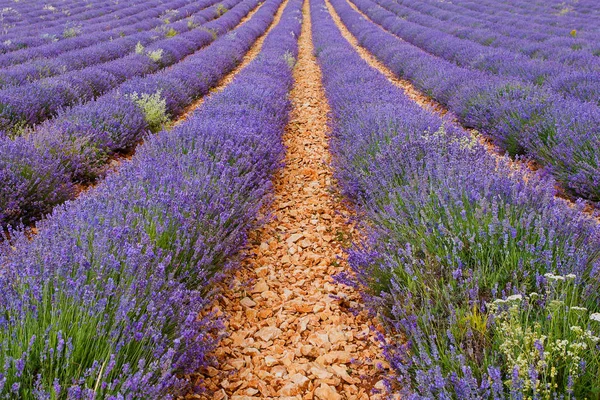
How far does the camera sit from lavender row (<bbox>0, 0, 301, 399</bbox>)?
4.75 ft

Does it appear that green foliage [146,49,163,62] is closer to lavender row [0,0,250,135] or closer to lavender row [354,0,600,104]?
lavender row [0,0,250,135]

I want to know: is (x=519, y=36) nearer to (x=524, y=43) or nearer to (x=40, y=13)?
(x=524, y=43)

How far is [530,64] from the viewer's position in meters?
7.03

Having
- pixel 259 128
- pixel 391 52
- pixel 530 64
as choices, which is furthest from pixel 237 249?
pixel 391 52

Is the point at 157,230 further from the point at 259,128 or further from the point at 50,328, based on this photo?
the point at 259,128

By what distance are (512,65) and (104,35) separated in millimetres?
9686

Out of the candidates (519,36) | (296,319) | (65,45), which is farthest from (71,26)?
(296,319)

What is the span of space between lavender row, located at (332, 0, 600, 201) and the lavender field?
3cm

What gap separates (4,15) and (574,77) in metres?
16.3

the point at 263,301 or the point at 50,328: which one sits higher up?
the point at 50,328

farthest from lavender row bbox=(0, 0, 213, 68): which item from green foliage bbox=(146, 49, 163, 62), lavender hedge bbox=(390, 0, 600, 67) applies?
lavender hedge bbox=(390, 0, 600, 67)

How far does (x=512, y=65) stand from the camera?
7.26 metres

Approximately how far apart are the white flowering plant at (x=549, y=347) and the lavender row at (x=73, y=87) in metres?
4.66

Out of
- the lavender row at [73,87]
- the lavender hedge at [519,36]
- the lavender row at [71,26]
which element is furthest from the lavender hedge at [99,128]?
the lavender hedge at [519,36]
